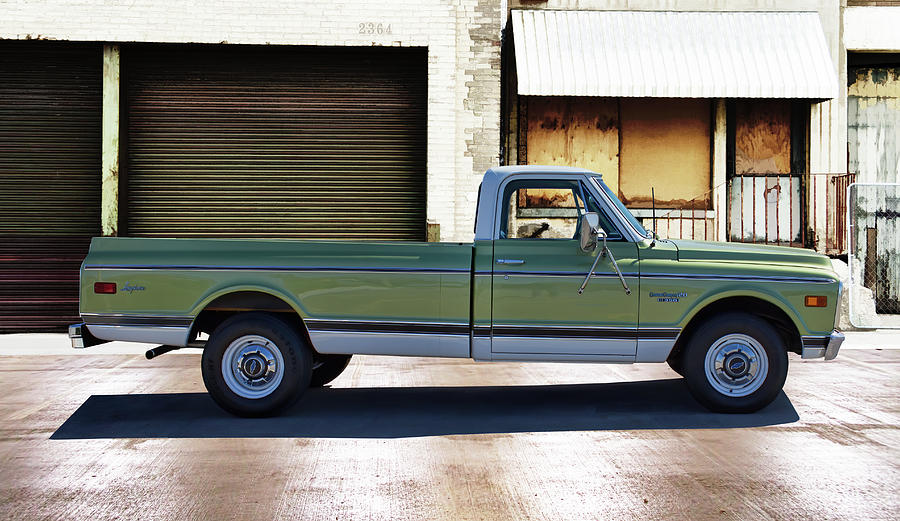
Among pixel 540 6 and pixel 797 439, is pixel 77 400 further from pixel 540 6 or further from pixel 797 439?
pixel 540 6

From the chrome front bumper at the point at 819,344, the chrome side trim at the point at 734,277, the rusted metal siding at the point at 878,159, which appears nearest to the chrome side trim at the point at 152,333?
the chrome side trim at the point at 734,277

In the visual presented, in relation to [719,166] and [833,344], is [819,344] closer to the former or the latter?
[833,344]

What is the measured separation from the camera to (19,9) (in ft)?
52.3

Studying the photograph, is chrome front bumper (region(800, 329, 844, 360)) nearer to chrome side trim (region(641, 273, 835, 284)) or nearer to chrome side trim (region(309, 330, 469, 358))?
chrome side trim (region(641, 273, 835, 284))

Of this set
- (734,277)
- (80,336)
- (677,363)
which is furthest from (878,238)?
(80,336)

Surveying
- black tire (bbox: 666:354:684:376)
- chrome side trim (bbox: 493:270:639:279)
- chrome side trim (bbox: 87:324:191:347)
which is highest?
chrome side trim (bbox: 493:270:639:279)

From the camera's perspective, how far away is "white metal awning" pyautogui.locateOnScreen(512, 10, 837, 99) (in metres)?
16.4

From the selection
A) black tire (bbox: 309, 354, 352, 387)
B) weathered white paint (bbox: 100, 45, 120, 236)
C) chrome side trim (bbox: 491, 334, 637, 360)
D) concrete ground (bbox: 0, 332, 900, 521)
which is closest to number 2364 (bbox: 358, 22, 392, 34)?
weathered white paint (bbox: 100, 45, 120, 236)

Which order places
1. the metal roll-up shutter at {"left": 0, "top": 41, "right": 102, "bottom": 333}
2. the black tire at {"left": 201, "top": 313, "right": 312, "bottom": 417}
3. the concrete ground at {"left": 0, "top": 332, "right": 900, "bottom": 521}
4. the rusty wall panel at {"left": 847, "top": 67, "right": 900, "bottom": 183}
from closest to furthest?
the concrete ground at {"left": 0, "top": 332, "right": 900, "bottom": 521}
the black tire at {"left": 201, "top": 313, "right": 312, "bottom": 417}
the metal roll-up shutter at {"left": 0, "top": 41, "right": 102, "bottom": 333}
the rusty wall panel at {"left": 847, "top": 67, "right": 900, "bottom": 183}

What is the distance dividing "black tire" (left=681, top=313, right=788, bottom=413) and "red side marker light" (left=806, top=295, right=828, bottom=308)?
1.24 ft

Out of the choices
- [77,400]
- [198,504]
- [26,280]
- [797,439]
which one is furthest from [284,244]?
[26,280]

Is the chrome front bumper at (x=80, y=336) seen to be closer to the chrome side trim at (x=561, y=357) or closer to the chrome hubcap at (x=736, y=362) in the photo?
the chrome side trim at (x=561, y=357)

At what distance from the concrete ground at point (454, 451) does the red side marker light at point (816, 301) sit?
0.91 m

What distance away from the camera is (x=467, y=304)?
8.04 metres
